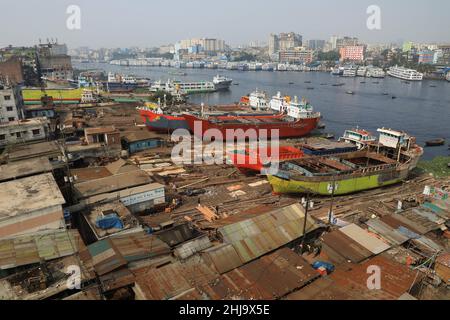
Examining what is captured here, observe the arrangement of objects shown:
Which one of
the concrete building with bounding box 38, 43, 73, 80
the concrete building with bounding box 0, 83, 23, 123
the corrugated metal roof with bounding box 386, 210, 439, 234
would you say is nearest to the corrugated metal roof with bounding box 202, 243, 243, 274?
the corrugated metal roof with bounding box 386, 210, 439, 234

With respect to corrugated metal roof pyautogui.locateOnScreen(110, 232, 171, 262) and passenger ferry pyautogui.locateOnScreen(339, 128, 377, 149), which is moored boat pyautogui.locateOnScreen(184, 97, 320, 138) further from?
corrugated metal roof pyautogui.locateOnScreen(110, 232, 171, 262)

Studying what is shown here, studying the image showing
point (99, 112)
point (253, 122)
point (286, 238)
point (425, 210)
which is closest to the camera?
point (286, 238)

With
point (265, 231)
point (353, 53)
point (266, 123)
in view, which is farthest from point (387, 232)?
point (353, 53)

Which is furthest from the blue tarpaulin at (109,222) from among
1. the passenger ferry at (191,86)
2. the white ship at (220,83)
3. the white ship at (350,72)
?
the white ship at (350,72)

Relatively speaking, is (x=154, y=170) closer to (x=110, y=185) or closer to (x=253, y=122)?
(x=110, y=185)

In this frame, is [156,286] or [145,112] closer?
[156,286]

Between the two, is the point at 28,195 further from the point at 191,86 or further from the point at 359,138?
the point at 191,86
